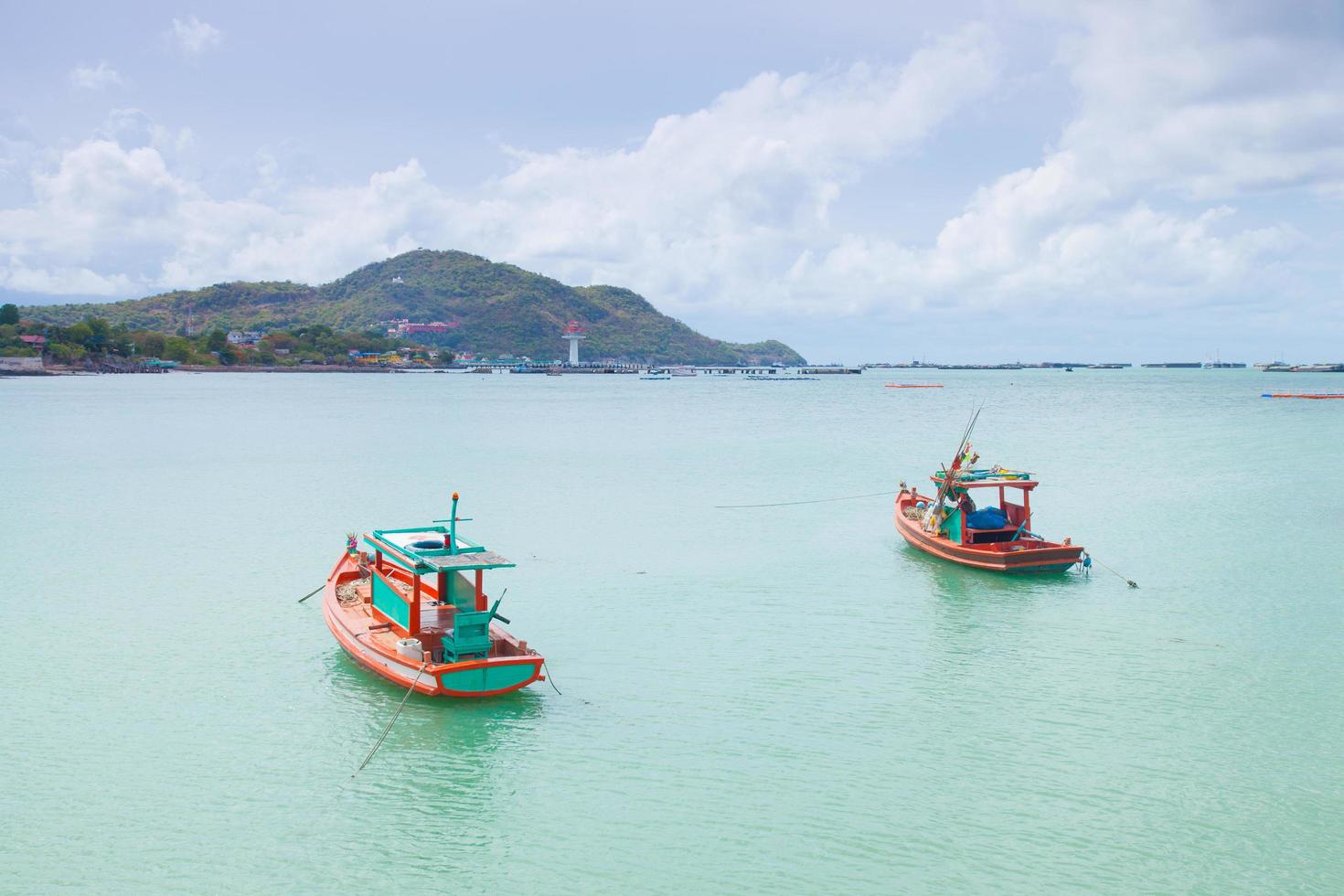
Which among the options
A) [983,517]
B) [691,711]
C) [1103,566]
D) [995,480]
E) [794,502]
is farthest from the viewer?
[794,502]

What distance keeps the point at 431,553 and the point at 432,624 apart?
112cm

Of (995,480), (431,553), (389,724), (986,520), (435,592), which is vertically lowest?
(389,724)

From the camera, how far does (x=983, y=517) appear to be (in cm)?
2505

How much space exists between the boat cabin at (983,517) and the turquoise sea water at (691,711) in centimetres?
97

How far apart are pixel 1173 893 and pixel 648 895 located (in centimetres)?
538

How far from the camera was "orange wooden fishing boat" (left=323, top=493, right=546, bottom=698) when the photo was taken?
14.6m

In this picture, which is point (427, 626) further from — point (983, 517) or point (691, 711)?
point (983, 517)

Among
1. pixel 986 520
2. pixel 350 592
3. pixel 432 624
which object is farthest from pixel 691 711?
pixel 986 520

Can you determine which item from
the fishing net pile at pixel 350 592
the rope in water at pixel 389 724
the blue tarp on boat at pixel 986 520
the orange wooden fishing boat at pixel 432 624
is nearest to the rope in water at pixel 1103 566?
the blue tarp on boat at pixel 986 520

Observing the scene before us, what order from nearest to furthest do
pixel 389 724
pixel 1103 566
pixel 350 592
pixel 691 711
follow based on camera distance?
1. pixel 389 724
2. pixel 691 711
3. pixel 350 592
4. pixel 1103 566

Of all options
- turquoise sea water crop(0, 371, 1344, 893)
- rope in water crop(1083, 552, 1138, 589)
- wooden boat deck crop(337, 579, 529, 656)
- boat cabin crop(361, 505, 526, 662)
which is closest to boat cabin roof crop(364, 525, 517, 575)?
boat cabin crop(361, 505, 526, 662)

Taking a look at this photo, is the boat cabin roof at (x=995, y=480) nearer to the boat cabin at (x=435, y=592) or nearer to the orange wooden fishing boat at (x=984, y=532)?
the orange wooden fishing boat at (x=984, y=532)

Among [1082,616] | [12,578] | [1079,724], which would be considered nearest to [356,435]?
[12,578]

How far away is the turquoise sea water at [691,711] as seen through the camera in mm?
10984
